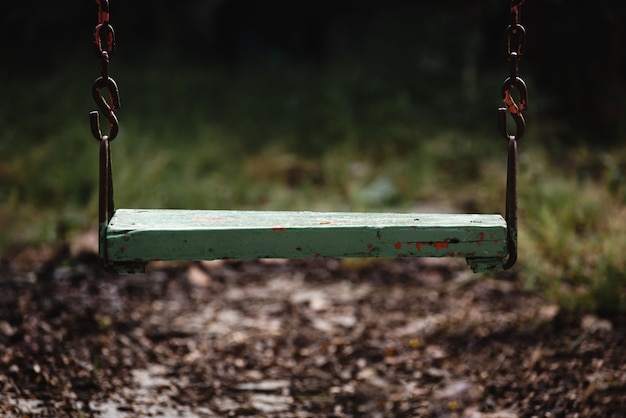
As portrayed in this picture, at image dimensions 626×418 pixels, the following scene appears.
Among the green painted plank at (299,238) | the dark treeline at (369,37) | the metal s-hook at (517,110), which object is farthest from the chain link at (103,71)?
the dark treeline at (369,37)

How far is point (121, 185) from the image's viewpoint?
14.6 ft

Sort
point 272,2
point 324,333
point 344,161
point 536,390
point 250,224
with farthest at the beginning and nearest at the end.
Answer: point 272,2, point 344,161, point 324,333, point 536,390, point 250,224

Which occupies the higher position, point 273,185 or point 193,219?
point 193,219

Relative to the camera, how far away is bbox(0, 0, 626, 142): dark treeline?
17.9ft

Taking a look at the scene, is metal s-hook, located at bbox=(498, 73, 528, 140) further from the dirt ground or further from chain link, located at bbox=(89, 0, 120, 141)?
chain link, located at bbox=(89, 0, 120, 141)

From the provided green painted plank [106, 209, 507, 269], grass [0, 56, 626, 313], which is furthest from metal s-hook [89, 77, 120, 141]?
grass [0, 56, 626, 313]

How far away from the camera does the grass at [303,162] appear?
389 centimetres

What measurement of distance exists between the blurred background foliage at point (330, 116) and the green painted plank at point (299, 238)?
4.13 feet

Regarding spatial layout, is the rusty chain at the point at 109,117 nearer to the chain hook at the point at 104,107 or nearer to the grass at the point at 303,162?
the chain hook at the point at 104,107

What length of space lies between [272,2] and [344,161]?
3.63 metres

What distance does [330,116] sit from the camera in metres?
6.45

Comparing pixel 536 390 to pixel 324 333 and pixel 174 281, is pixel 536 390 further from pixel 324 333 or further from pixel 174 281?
pixel 174 281

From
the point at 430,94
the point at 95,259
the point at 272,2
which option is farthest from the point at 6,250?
the point at 272,2

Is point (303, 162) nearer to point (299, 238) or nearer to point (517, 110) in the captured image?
point (517, 110)
